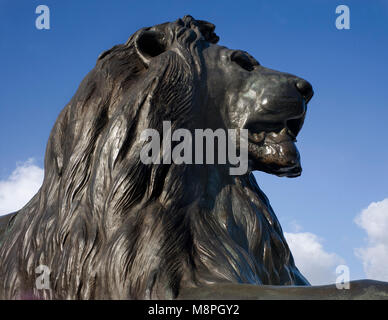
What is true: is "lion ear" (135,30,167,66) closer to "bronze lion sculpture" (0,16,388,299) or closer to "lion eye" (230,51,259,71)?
"bronze lion sculpture" (0,16,388,299)

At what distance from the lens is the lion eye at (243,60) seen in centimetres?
271

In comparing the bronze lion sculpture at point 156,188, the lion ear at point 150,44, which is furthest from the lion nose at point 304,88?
the lion ear at point 150,44

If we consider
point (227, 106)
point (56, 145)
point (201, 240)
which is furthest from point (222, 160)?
point (56, 145)

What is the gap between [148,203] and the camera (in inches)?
91.6

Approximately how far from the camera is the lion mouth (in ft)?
8.66

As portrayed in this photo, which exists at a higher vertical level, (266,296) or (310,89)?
(310,89)

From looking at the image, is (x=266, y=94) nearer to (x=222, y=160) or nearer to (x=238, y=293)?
(x=222, y=160)

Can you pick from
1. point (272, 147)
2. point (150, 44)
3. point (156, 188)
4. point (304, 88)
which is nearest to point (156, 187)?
point (156, 188)

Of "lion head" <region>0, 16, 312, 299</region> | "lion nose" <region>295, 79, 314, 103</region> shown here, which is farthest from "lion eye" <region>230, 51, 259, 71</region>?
"lion nose" <region>295, 79, 314, 103</region>

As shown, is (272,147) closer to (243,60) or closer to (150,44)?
(243,60)

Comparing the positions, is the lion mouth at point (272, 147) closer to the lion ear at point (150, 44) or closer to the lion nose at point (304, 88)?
the lion nose at point (304, 88)

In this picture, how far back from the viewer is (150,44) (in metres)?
2.70

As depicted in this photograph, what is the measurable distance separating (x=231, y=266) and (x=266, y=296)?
364mm

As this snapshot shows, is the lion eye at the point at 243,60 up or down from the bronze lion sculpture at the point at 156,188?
up
